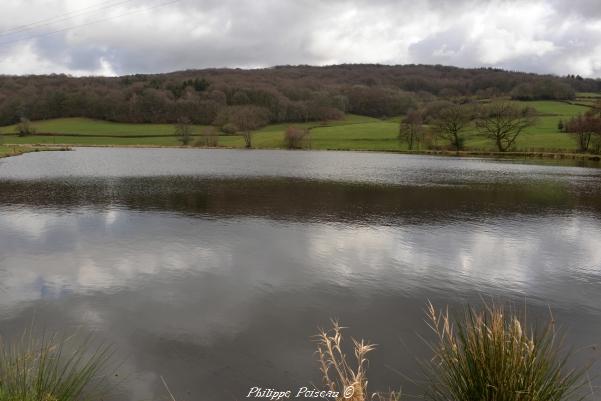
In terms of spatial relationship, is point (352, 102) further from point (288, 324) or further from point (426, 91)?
point (288, 324)

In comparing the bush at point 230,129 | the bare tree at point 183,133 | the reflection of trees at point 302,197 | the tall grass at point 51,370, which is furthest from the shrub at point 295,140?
the tall grass at point 51,370

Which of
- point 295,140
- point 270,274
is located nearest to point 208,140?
point 295,140

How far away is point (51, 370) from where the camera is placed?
20.8ft

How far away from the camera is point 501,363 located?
4738 millimetres

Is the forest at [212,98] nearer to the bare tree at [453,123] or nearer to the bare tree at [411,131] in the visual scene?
the bare tree at [411,131]

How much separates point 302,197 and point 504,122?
6212 centimetres

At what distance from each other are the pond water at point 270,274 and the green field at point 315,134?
63.3 m

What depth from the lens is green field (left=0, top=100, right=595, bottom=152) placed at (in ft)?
283

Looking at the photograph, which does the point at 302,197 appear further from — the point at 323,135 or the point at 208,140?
the point at 323,135

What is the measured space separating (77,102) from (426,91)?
4504 inches

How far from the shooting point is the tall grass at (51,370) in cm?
504

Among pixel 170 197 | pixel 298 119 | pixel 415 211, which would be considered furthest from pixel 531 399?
pixel 298 119

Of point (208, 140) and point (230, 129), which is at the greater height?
point (230, 129)

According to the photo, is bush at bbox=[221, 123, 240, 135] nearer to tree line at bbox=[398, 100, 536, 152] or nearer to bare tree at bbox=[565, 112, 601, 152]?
tree line at bbox=[398, 100, 536, 152]
